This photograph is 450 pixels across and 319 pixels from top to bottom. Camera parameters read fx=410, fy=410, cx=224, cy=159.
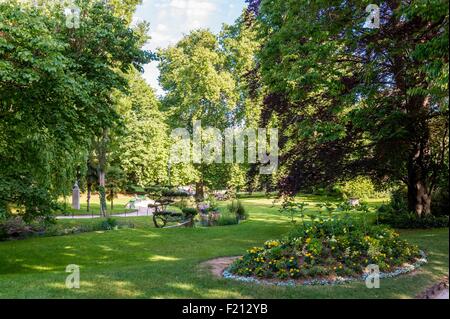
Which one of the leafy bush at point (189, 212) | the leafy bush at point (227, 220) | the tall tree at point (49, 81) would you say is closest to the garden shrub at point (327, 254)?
the tall tree at point (49, 81)

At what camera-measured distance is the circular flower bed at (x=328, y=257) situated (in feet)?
26.6

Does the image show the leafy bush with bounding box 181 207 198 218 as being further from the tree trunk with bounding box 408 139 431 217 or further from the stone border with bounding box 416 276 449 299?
the stone border with bounding box 416 276 449 299

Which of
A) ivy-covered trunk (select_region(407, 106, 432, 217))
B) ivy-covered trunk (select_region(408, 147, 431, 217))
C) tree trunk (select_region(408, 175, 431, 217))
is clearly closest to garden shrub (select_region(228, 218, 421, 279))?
ivy-covered trunk (select_region(407, 106, 432, 217))

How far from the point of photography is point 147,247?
15.4m

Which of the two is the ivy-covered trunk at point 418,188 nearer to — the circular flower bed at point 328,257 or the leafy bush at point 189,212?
the circular flower bed at point 328,257

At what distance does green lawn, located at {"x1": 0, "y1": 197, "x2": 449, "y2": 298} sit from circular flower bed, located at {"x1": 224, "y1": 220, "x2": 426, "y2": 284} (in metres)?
0.48

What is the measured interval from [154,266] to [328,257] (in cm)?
417

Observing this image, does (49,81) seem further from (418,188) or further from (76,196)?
(76,196)

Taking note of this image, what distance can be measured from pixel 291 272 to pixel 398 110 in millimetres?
8640

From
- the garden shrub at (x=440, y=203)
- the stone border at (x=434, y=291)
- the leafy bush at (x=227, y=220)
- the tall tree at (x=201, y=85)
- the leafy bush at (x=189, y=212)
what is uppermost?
the tall tree at (x=201, y=85)

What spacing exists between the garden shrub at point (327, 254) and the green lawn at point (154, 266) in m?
0.62

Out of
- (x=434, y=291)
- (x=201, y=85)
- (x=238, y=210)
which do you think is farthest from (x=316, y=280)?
(x=201, y=85)

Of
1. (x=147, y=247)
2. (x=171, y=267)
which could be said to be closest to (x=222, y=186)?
(x=147, y=247)
